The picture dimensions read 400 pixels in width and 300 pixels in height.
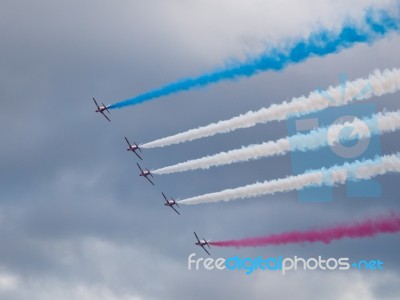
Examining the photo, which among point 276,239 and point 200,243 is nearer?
point 276,239

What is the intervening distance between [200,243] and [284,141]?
3242 centimetres

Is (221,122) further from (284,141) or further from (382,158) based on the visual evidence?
(382,158)

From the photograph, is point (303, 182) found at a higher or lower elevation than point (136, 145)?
lower

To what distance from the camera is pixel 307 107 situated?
294 ft

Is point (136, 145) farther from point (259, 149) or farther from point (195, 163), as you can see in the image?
point (259, 149)

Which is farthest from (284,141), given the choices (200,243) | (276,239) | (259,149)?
(200,243)

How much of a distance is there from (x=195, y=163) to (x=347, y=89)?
76.2 feet

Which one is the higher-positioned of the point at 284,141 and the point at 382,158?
the point at 284,141

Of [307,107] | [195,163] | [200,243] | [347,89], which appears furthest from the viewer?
[200,243]

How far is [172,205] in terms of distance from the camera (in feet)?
409

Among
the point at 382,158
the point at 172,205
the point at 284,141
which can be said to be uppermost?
the point at 172,205

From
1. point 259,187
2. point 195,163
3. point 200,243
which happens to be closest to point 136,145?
point 200,243

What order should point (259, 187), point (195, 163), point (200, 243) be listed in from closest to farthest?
point (259, 187) → point (195, 163) → point (200, 243)

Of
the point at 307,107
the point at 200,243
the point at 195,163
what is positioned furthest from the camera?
the point at 200,243
